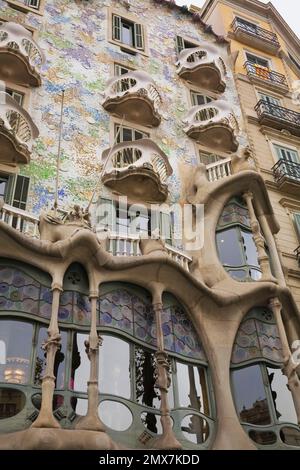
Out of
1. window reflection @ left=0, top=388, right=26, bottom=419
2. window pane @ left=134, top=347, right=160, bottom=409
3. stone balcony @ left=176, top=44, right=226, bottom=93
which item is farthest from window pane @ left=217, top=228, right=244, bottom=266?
stone balcony @ left=176, top=44, right=226, bottom=93

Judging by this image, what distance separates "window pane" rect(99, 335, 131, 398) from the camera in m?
9.95

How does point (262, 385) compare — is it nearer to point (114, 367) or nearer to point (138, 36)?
point (114, 367)

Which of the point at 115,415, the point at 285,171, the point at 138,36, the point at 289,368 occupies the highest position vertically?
the point at 138,36

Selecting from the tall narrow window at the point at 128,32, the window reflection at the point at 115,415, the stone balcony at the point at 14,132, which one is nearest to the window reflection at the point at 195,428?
the window reflection at the point at 115,415

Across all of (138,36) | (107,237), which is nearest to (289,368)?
(107,237)

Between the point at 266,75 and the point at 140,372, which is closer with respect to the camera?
the point at 140,372

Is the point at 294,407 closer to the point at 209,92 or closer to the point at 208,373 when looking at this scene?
the point at 208,373

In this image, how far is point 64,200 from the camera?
13.7 meters

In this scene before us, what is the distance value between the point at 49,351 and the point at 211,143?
36.9ft

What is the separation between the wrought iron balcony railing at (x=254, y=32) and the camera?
24389 mm

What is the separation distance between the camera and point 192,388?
11.1 m

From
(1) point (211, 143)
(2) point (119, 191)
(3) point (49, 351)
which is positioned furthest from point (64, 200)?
(1) point (211, 143)

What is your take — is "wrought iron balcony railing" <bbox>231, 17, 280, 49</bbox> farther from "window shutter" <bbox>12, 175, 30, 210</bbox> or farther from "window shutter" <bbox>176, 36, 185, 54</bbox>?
"window shutter" <bbox>12, 175, 30, 210</bbox>

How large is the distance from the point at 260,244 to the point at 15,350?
23.4ft
